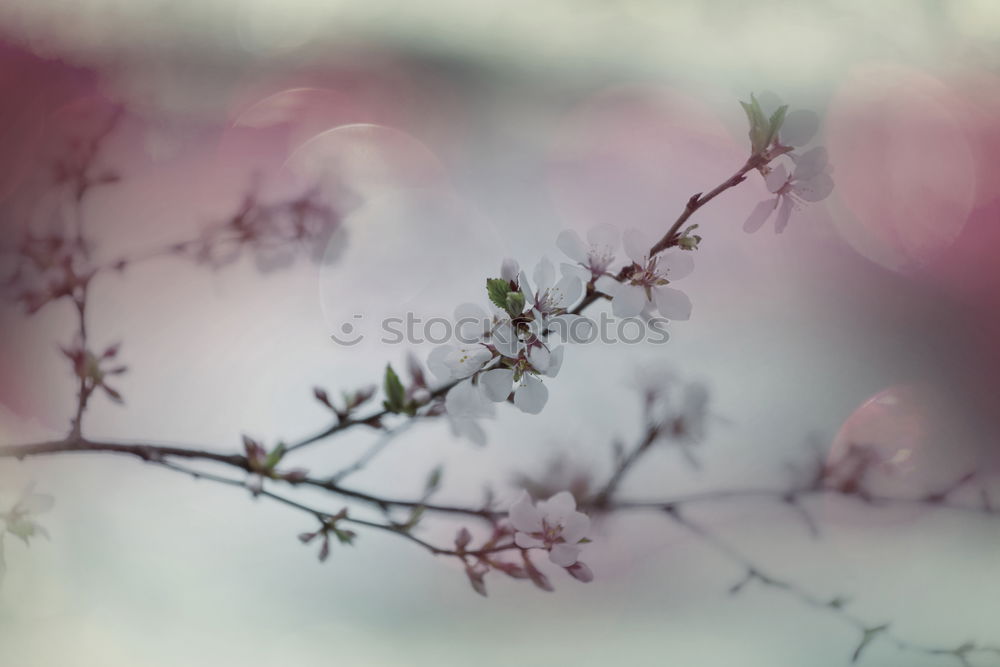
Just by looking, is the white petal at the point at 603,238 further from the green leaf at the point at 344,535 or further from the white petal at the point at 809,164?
the green leaf at the point at 344,535

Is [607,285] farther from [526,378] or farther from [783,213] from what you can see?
[783,213]

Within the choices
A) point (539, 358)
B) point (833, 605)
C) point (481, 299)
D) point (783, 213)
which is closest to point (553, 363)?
point (539, 358)

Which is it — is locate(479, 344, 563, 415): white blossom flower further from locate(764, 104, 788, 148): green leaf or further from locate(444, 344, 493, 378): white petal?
locate(764, 104, 788, 148): green leaf

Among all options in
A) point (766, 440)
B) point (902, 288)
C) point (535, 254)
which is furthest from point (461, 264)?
point (902, 288)

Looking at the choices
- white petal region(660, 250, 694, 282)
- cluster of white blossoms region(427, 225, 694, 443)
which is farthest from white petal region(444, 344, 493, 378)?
white petal region(660, 250, 694, 282)

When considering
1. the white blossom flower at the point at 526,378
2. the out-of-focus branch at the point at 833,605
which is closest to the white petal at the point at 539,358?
the white blossom flower at the point at 526,378
